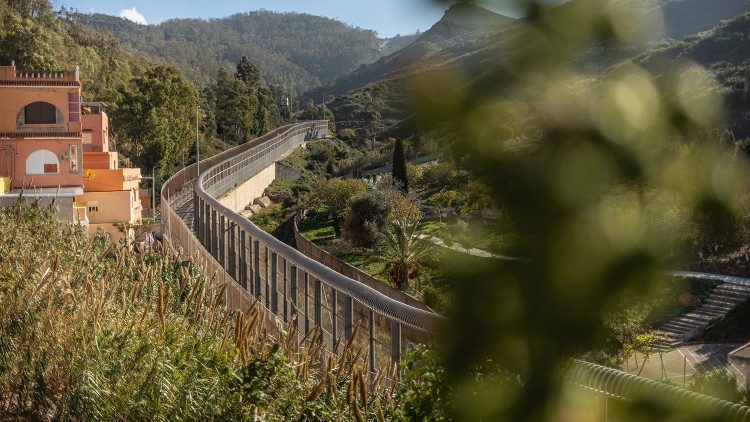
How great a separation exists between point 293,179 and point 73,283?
3889 centimetres

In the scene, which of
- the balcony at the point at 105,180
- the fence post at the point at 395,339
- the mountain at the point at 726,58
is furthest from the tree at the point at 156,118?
the mountain at the point at 726,58

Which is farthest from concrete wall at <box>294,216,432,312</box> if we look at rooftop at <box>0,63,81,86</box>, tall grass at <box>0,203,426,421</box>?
tall grass at <box>0,203,426,421</box>

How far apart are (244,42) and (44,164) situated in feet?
498

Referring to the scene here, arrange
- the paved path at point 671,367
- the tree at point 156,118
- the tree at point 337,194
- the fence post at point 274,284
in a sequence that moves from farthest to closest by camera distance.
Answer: the tree at point 156,118
the tree at point 337,194
the fence post at point 274,284
the paved path at point 671,367

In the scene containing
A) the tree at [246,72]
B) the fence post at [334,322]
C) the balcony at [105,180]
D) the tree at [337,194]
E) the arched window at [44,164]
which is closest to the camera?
the fence post at [334,322]

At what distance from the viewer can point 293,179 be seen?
4334cm

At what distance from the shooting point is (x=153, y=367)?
292cm

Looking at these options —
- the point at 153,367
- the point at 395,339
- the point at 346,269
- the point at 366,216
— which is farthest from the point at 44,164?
the point at 153,367

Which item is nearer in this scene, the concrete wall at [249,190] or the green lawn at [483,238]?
the green lawn at [483,238]

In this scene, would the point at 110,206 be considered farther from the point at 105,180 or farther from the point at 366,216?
the point at 366,216

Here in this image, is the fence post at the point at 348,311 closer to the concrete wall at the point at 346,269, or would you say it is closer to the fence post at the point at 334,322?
the fence post at the point at 334,322

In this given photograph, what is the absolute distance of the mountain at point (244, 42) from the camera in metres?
121

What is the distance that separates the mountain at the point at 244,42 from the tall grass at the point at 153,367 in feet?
326

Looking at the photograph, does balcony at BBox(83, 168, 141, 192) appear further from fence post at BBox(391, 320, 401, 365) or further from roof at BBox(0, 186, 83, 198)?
fence post at BBox(391, 320, 401, 365)
